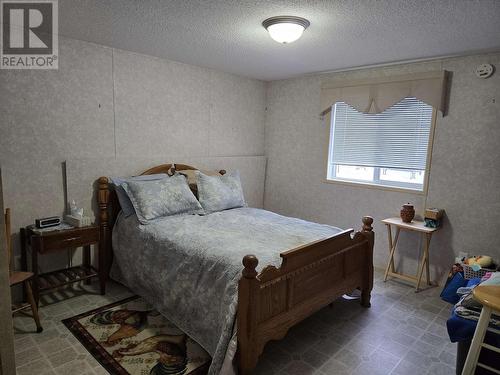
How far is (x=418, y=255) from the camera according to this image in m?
3.53

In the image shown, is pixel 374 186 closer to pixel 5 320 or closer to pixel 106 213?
pixel 106 213

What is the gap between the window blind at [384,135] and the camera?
137 inches

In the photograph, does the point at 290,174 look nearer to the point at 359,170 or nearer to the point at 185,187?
the point at 359,170

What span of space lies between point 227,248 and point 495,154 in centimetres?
258

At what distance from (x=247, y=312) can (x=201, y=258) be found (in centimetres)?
60

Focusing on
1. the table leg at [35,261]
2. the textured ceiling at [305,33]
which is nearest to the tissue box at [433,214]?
the textured ceiling at [305,33]

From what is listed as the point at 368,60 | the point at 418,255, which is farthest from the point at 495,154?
the point at 368,60

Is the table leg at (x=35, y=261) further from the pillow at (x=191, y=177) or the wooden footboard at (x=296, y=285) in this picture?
the wooden footboard at (x=296, y=285)

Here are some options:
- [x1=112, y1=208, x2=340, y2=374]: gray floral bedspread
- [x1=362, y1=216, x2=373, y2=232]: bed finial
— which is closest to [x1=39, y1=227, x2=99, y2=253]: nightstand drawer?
[x1=112, y1=208, x2=340, y2=374]: gray floral bedspread

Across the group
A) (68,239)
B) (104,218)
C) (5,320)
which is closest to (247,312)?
(5,320)

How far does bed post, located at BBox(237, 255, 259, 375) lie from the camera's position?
189 cm

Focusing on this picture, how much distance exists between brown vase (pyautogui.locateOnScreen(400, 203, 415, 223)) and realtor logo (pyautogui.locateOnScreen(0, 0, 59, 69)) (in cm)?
344

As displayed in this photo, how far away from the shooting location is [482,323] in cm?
159

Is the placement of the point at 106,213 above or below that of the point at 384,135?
below
